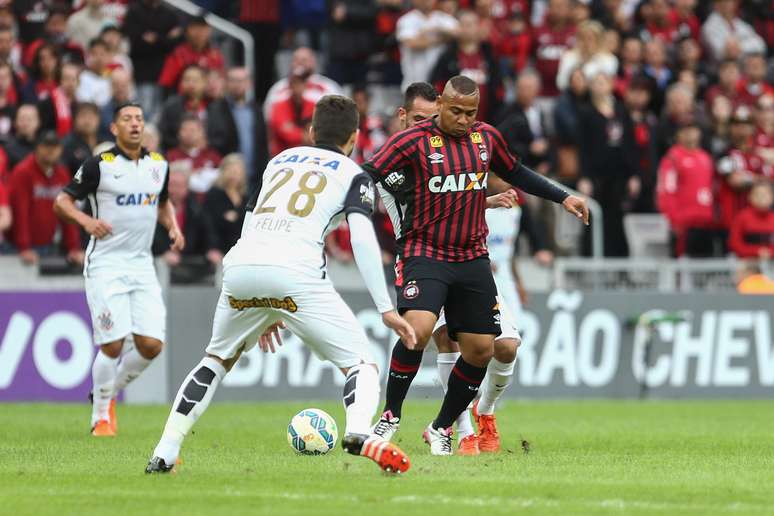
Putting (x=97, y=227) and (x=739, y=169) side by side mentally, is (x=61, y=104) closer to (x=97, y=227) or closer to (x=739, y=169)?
(x=97, y=227)

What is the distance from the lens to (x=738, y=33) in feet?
82.7

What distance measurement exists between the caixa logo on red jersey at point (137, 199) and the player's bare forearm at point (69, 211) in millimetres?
490

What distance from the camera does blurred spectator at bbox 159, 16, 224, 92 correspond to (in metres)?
21.0

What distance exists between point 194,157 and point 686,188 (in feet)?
22.6

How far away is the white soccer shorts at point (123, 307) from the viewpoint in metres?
13.2

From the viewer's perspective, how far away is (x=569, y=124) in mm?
21562

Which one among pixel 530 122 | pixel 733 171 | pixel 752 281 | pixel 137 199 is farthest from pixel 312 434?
pixel 733 171

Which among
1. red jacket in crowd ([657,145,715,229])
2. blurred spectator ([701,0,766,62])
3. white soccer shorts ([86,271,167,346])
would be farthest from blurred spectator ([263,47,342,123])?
blurred spectator ([701,0,766,62])

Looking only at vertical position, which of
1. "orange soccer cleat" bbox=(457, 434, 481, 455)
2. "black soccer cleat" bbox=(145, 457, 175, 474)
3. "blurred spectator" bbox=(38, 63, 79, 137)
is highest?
"blurred spectator" bbox=(38, 63, 79, 137)

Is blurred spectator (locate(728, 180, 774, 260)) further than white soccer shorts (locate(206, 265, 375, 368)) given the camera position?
Yes

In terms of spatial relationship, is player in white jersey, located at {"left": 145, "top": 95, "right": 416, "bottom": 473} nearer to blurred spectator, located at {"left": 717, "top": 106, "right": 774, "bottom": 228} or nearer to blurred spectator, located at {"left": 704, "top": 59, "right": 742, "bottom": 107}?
blurred spectator, located at {"left": 717, "top": 106, "right": 774, "bottom": 228}

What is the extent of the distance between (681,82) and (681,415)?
27.5 ft

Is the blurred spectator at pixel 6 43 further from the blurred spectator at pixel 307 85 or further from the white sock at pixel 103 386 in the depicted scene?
the white sock at pixel 103 386

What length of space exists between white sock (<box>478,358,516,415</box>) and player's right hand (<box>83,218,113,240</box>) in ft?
11.7
